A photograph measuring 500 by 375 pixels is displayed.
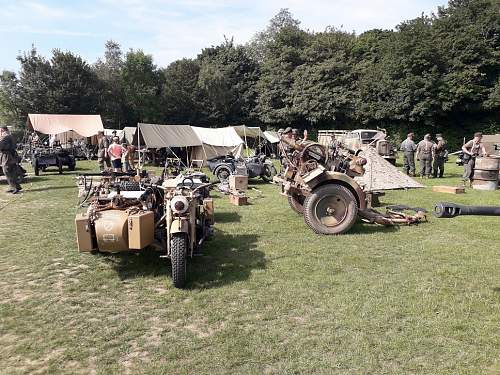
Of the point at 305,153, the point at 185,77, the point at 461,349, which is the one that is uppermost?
the point at 185,77

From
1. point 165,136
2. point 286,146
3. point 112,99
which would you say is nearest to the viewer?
point 286,146

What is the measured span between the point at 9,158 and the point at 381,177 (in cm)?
1039

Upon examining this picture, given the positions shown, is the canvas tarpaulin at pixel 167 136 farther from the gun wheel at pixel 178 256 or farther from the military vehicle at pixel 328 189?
the gun wheel at pixel 178 256

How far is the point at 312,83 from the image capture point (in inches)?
→ 1480

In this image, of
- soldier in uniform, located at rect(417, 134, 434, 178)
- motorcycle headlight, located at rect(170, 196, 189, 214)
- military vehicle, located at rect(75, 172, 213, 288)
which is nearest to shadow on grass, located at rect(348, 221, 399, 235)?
military vehicle, located at rect(75, 172, 213, 288)

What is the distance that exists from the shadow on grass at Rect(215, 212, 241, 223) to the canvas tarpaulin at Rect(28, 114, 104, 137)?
15963mm

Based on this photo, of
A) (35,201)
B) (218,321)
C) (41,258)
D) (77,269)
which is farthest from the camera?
(35,201)

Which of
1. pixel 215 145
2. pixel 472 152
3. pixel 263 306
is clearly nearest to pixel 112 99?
pixel 215 145

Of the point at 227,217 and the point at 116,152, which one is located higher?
the point at 116,152

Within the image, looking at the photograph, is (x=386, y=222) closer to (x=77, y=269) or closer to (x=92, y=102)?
(x=77, y=269)

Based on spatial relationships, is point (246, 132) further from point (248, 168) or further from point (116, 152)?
point (116, 152)

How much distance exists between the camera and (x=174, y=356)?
11.3 feet

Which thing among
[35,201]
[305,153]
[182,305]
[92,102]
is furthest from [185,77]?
[182,305]

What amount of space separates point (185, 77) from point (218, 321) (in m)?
42.5
